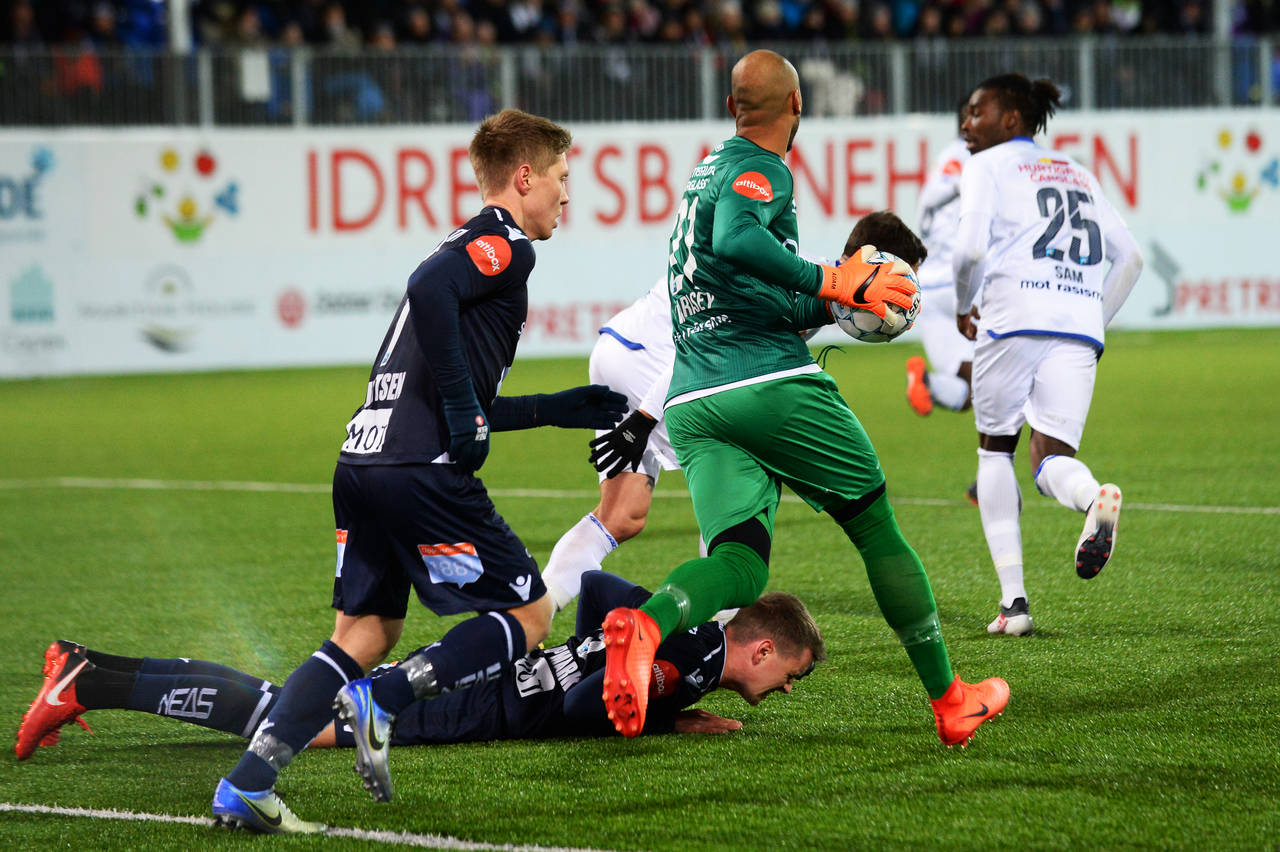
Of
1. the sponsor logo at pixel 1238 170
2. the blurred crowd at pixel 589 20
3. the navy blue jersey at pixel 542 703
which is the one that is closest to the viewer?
the navy blue jersey at pixel 542 703

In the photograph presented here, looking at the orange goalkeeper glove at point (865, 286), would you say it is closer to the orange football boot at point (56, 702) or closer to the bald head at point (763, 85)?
the bald head at point (763, 85)

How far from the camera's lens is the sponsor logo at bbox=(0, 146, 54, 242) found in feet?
60.4

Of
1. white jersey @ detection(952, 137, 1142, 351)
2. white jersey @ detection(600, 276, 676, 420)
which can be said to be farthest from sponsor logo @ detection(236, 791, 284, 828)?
white jersey @ detection(952, 137, 1142, 351)

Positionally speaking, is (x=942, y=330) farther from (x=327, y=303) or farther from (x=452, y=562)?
(x=327, y=303)

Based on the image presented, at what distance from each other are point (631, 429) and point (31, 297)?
50.5ft

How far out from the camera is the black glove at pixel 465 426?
385cm

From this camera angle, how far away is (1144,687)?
4996 mm

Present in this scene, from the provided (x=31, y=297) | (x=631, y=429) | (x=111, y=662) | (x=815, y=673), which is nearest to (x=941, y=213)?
(x=815, y=673)

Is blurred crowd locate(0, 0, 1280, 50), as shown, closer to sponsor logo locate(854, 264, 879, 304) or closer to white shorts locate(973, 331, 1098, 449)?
white shorts locate(973, 331, 1098, 449)

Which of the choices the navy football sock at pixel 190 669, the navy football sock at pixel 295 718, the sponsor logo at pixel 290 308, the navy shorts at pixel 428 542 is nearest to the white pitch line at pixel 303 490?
the navy football sock at pixel 190 669

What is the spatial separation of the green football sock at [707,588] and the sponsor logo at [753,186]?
89 centimetres

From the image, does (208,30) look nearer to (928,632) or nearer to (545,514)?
(545,514)

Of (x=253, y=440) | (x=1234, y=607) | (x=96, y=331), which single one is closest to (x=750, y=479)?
(x=1234, y=607)

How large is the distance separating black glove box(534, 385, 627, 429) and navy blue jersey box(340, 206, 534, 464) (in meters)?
0.23
